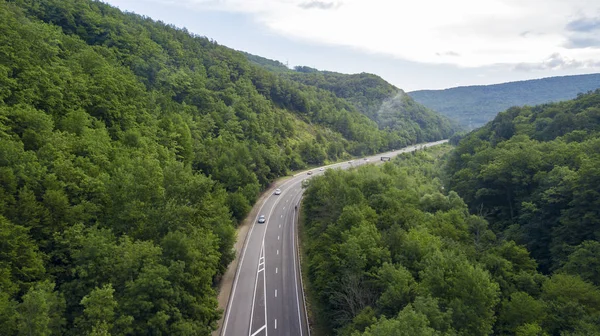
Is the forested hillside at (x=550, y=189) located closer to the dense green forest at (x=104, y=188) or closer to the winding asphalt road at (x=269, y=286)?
the winding asphalt road at (x=269, y=286)

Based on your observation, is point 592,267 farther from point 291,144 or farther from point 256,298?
point 291,144

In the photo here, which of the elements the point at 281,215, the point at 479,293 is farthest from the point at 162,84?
the point at 479,293

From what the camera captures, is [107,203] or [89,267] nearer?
[89,267]

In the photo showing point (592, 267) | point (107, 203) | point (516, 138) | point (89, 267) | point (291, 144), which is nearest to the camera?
point (89, 267)

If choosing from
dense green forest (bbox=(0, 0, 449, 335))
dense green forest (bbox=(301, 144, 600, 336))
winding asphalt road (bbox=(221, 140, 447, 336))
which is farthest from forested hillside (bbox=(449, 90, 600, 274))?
dense green forest (bbox=(0, 0, 449, 335))

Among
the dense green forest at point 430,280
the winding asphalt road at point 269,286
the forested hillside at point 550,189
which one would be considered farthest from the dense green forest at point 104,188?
the forested hillside at point 550,189

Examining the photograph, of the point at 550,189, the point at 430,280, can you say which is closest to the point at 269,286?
the point at 430,280

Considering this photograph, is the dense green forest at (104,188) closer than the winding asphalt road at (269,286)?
Yes

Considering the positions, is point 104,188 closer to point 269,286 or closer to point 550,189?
point 269,286
